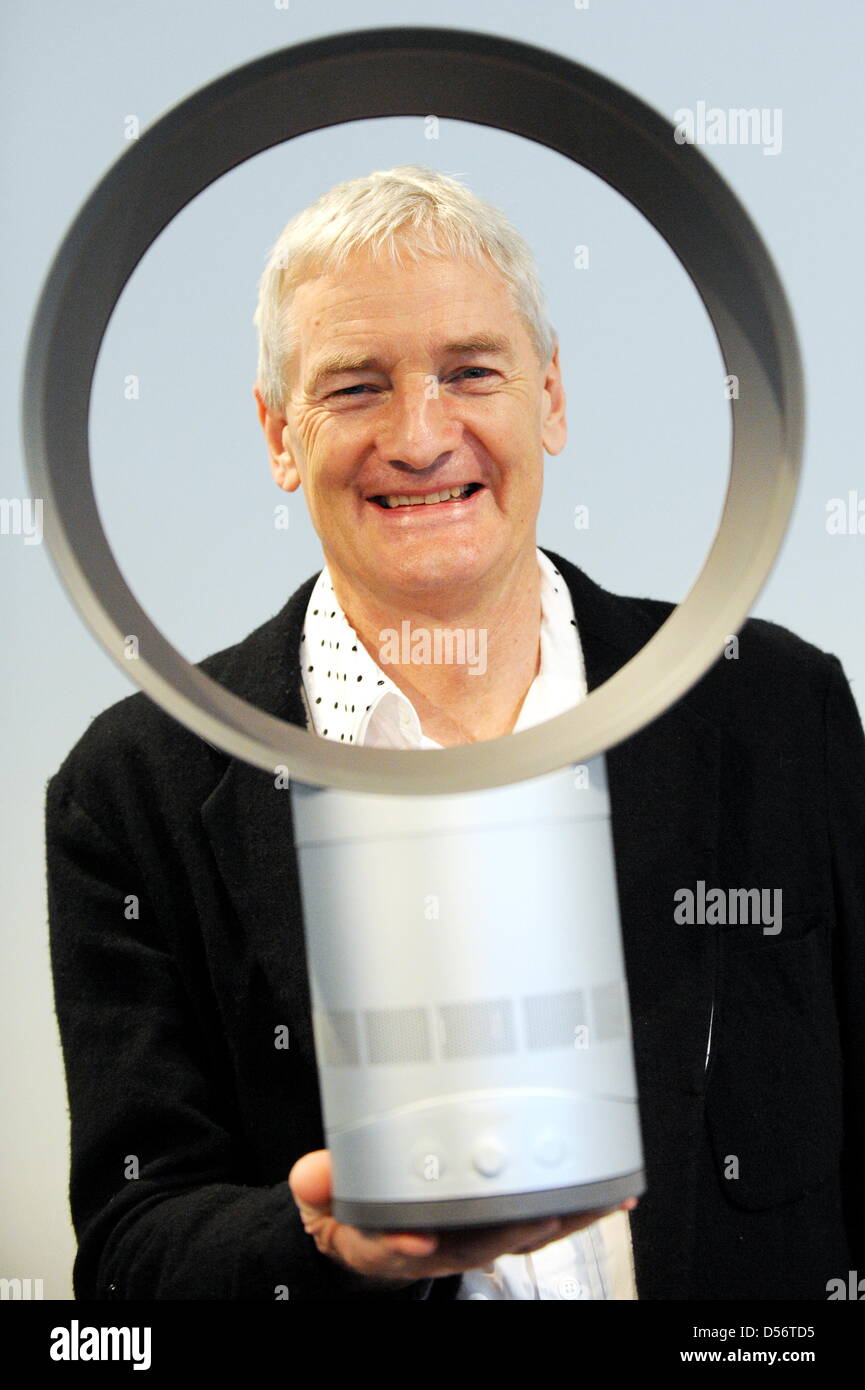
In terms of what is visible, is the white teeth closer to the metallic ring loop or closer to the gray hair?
the gray hair

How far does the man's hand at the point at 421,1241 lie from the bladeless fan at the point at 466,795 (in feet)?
0.07

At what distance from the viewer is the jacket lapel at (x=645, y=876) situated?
1009 mm

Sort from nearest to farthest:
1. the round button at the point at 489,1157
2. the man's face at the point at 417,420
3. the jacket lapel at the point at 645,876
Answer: the round button at the point at 489,1157 → the man's face at the point at 417,420 → the jacket lapel at the point at 645,876

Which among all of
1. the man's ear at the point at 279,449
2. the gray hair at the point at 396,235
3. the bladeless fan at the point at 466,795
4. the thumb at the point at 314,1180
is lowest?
the thumb at the point at 314,1180

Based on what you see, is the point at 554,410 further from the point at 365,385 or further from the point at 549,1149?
the point at 549,1149

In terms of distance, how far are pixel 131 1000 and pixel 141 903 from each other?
70mm

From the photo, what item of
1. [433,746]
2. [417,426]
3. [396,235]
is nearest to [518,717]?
[433,746]

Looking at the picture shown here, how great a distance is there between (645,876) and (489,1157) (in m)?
0.44

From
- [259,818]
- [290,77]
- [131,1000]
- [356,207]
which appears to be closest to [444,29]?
[290,77]

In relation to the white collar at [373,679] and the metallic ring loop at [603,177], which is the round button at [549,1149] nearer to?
the metallic ring loop at [603,177]

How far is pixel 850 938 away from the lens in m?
1.10

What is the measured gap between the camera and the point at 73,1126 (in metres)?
1.05

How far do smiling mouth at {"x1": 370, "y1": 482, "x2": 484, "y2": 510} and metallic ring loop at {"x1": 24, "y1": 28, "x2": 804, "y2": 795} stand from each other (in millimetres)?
275

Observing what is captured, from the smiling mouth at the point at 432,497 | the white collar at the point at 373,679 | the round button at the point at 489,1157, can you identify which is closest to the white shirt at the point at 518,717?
the white collar at the point at 373,679
